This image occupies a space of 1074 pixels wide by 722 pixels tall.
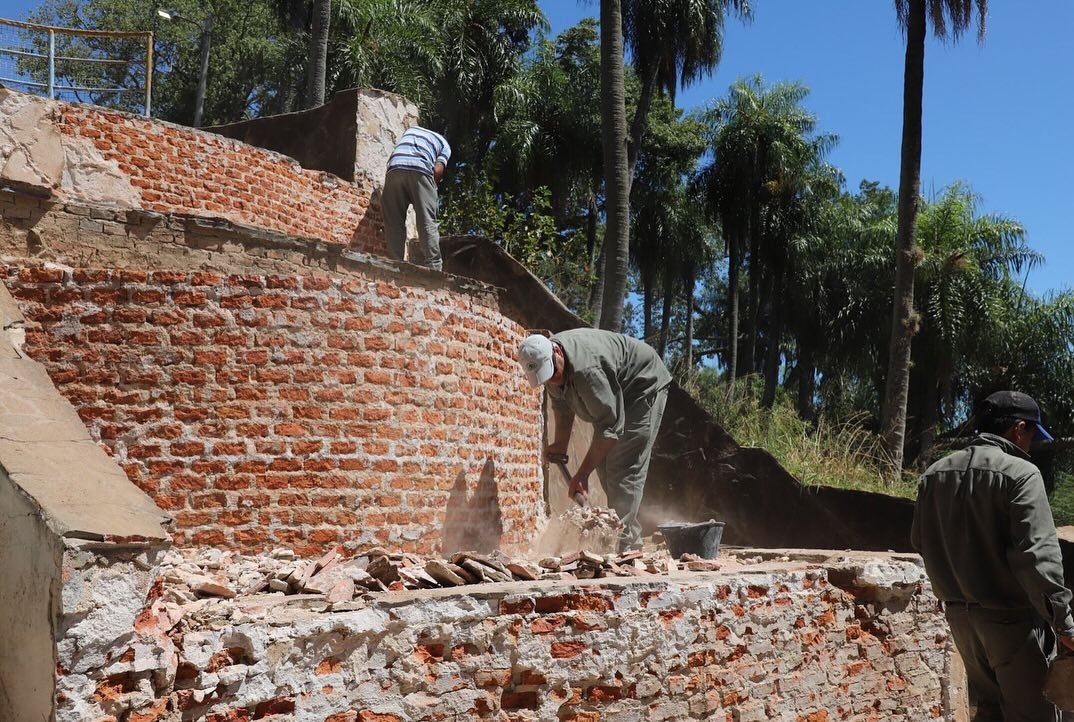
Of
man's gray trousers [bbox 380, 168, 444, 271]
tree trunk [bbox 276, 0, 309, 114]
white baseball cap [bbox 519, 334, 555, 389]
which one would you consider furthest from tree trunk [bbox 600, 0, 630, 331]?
tree trunk [bbox 276, 0, 309, 114]

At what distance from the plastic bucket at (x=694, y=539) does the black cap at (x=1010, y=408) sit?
1.82m

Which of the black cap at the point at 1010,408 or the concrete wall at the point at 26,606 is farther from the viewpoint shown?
the black cap at the point at 1010,408

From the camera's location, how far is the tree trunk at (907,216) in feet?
47.3

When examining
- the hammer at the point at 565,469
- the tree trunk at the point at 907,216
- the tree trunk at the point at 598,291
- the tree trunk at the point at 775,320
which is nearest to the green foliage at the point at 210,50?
the tree trunk at the point at 598,291

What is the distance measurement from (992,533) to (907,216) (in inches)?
437

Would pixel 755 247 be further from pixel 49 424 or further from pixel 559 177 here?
pixel 49 424

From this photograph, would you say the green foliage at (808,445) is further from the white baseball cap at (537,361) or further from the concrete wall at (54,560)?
the concrete wall at (54,560)

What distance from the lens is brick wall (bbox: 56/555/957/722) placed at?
3137 mm

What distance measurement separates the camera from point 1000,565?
14.0 ft

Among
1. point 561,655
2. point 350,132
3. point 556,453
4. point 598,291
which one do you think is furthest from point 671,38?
point 561,655

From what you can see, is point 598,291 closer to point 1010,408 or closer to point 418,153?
point 418,153

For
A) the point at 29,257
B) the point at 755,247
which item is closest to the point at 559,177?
the point at 755,247

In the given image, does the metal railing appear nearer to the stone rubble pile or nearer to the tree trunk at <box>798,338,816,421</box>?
the stone rubble pile

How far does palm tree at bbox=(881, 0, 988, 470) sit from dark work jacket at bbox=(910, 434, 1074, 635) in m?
10.2
